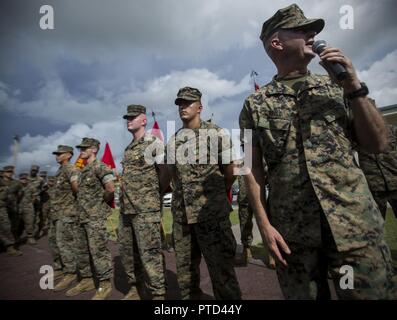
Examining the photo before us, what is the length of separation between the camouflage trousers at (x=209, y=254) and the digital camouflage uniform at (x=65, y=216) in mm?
2963

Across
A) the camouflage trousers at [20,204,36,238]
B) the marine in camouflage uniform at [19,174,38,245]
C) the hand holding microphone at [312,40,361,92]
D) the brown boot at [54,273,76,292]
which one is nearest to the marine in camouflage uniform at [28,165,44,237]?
the marine in camouflage uniform at [19,174,38,245]

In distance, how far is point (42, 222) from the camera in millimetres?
12023

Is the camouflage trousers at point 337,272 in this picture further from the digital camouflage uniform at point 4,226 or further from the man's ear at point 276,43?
the digital camouflage uniform at point 4,226

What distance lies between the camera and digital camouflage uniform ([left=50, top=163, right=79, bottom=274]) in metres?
5.08

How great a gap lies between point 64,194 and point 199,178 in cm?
359

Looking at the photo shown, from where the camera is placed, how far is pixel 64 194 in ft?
17.3

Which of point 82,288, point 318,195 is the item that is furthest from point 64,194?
point 318,195

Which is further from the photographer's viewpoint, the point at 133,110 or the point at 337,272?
the point at 133,110

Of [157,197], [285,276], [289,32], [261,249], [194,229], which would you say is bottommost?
[261,249]

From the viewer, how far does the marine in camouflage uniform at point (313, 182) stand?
4.89 feet

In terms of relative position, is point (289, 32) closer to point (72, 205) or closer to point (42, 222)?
point (72, 205)

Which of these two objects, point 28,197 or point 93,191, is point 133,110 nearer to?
point 93,191
